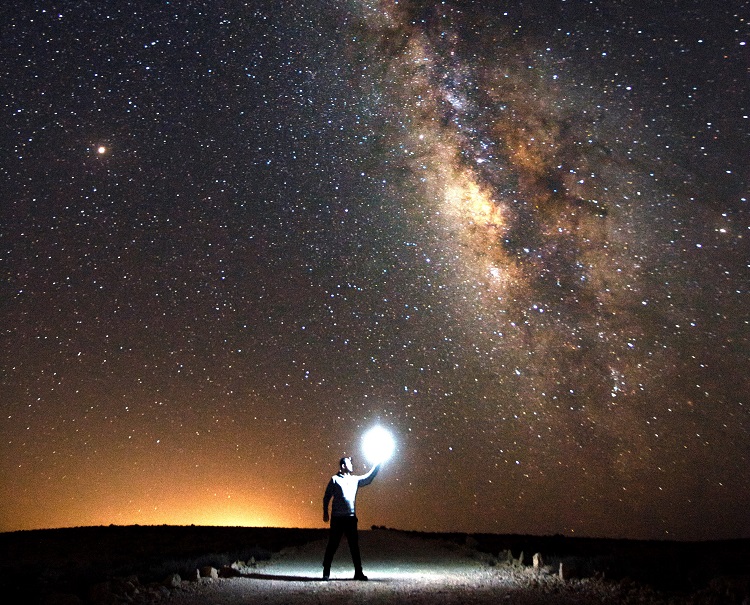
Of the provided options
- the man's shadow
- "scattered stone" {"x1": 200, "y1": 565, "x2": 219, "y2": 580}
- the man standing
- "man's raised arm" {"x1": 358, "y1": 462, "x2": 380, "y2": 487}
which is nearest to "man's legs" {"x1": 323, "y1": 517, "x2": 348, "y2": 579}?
the man standing

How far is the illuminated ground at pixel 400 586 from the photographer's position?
21.9 ft

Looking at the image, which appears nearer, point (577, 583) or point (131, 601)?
point (131, 601)

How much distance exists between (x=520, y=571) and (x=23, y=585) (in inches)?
242

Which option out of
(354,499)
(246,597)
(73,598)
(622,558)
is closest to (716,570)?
(622,558)

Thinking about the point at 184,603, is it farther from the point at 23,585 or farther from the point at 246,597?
the point at 23,585

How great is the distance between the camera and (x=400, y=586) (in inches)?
303

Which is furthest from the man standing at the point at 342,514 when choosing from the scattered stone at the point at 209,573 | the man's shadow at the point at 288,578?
the scattered stone at the point at 209,573

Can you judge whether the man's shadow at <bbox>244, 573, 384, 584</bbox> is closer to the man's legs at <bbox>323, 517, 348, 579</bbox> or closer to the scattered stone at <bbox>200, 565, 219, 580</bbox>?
the man's legs at <bbox>323, 517, 348, 579</bbox>

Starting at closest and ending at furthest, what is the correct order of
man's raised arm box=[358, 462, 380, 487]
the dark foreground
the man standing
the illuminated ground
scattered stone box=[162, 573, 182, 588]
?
the dark foreground, the illuminated ground, scattered stone box=[162, 573, 182, 588], the man standing, man's raised arm box=[358, 462, 380, 487]

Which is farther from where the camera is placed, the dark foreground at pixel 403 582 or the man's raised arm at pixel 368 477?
the man's raised arm at pixel 368 477

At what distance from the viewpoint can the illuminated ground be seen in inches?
262

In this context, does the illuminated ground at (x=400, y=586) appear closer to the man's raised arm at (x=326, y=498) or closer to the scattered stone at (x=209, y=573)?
the scattered stone at (x=209, y=573)

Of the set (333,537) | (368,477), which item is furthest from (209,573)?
(368,477)

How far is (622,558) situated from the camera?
10.0 m
